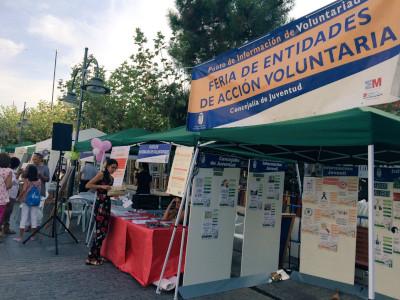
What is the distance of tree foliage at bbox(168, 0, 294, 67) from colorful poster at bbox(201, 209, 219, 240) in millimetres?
9618

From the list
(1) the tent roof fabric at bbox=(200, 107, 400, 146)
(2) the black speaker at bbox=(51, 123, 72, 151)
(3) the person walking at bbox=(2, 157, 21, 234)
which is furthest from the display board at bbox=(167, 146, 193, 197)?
(3) the person walking at bbox=(2, 157, 21, 234)

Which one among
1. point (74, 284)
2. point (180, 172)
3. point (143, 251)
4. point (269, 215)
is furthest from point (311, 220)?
point (74, 284)

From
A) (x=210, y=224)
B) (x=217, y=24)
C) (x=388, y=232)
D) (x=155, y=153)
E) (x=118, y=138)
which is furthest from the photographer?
(x=217, y=24)

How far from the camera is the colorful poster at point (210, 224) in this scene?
4.75 metres

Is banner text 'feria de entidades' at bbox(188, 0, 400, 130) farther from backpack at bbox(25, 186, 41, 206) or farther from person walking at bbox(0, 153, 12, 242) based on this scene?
person walking at bbox(0, 153, 12, 242)

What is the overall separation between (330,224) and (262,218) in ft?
3.16

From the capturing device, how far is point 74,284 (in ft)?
15.5

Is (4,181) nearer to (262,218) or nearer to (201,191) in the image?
(201,191)

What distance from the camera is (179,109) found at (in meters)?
13.9

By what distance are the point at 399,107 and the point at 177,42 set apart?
30.2ft

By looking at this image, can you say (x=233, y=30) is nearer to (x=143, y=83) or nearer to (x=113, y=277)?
(x=143, y=83)

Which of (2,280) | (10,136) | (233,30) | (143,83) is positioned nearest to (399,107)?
(233,30)

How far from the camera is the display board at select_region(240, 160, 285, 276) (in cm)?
520

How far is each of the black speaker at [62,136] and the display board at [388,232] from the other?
17.5 feet
